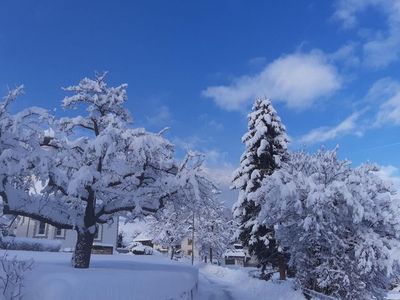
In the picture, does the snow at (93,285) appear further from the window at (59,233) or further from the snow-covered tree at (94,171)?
the window at (59,233)

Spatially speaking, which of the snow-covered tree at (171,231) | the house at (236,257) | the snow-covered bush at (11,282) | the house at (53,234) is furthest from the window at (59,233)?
the house at (236,257)

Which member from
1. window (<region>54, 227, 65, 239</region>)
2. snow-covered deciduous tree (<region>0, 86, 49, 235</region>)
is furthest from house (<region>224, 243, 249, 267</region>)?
snow-covered deciduous tree (<region>0, 86, 49, 235</region>)

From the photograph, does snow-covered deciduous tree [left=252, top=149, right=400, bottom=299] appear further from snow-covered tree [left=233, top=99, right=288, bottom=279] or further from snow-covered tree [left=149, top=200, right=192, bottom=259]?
snow-covered tree [left=149, top=200, right=192, bottom=259]

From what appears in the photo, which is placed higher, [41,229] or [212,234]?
[212,234]

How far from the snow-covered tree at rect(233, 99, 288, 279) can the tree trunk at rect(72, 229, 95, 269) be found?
14.2 m

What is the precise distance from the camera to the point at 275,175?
19469 mm

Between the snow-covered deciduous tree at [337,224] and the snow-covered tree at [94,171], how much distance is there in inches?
234

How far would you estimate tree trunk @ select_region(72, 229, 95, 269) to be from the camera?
50.5ft

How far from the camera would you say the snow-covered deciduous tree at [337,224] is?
16.9m

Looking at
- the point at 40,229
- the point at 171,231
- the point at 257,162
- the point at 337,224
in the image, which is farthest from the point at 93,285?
the point at 171,231

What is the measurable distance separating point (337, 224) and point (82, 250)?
1064 centimetres

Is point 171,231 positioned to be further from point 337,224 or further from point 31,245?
point 337,224

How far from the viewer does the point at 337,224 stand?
18016 mm

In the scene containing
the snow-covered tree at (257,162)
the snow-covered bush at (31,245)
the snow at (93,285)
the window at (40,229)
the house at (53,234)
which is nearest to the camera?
the snow at (93,285)
